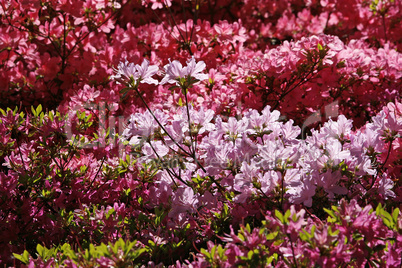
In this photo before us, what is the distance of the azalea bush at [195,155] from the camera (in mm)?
1315

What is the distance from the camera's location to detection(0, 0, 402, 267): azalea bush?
4.32ft

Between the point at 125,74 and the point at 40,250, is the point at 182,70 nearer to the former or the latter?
the point at 125,74

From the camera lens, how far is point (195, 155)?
72.6 inches

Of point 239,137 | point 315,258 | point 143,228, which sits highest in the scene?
point 239,137

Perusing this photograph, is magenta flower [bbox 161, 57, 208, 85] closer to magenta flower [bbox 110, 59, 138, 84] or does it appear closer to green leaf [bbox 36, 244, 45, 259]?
magenta flower [bbox 110, 59, 138, 84]

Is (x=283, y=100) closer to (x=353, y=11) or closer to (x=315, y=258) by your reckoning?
(x=315, y=258)

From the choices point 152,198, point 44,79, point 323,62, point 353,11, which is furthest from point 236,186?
point 353,11

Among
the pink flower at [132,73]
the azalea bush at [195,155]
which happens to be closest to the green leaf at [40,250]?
the azalea bush at [195,155]

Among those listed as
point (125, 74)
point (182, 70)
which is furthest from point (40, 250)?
point (182, 70)

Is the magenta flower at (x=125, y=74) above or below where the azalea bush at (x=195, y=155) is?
above

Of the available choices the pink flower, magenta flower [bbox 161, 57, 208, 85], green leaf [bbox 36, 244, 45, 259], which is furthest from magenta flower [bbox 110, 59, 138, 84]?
green leaf [bbox 36, 244, 45, 259]

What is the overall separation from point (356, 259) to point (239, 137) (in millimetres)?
624

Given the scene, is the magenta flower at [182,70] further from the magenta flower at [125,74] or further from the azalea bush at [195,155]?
the magenta flower at [125,74]

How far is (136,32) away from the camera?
3176mm
